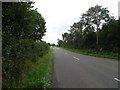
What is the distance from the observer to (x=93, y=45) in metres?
41.4

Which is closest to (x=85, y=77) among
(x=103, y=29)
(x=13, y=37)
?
(x=13, y=37)

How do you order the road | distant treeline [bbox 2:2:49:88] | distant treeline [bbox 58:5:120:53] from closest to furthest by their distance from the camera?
distant treeline [bbox 2:2:49:88], the road, distant treeline [bbox 58:5:120:53]

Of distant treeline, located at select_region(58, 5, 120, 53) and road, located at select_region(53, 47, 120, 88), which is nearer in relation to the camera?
road, located at select_region(53, 47, 120, 88)

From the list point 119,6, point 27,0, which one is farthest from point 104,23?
point 27,0

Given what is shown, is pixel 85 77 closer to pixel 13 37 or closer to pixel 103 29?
pixel 13 37

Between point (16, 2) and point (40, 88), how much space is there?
14.9ft

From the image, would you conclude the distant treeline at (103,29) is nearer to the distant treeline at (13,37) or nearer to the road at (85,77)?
the road at (85,77)

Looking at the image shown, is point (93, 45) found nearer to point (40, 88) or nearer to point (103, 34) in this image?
point (103, 34)

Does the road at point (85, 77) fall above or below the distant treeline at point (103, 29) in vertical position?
below

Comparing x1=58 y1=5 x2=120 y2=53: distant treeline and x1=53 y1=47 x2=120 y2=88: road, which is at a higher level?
x1=58 y1=5 x2=120 y2=53: distant treeline

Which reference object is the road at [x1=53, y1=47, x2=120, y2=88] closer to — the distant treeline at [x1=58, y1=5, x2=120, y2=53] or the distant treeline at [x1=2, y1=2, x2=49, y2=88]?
the distant treeline at [x1=2, y1=2, x2=49, y2=88]

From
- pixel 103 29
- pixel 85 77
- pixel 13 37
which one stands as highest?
pixel 103 29

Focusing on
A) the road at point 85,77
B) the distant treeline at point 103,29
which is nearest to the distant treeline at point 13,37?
the road at point 85,77

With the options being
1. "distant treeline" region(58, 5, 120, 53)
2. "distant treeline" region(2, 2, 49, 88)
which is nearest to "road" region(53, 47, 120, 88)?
"distant treeline" region(2, 2, 49, 88)
